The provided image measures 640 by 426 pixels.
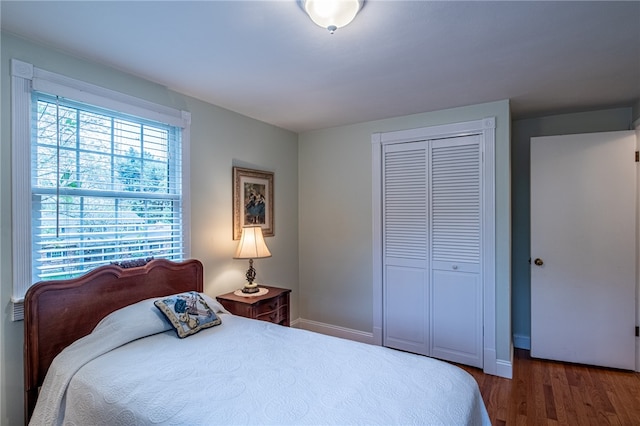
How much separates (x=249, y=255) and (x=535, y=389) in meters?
2.59

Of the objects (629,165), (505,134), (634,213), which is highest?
(505,134)

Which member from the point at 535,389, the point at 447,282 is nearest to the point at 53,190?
the point at 447,282

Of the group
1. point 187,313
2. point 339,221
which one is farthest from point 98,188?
point 339,221

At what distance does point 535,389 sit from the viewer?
2.68m

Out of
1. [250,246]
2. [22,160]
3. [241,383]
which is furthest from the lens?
[250,246]

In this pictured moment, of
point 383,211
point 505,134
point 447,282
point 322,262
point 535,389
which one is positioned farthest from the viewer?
point 322,262

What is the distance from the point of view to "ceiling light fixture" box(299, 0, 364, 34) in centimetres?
148

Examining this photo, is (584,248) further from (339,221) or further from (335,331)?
(335,331)

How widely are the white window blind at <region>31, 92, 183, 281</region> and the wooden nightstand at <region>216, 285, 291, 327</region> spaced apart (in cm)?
58

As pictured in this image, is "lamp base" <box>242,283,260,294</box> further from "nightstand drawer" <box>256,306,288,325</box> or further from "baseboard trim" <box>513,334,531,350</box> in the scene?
"baseboard trim" <box>513,334,531,350</box>

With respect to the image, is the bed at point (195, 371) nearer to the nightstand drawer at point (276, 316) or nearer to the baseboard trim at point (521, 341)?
the nightstand drawer at point (276, 316)

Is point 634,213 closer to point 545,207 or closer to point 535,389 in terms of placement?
point 545,207

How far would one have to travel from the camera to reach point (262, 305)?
9.29ft

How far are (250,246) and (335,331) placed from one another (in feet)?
5.05
